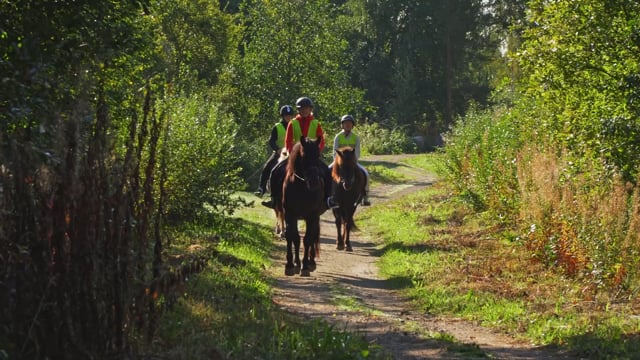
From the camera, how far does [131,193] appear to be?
664cm

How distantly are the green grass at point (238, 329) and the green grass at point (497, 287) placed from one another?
8.14 feet

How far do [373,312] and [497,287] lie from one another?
8.10 ft

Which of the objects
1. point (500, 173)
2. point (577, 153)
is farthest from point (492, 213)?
point (577, 153)

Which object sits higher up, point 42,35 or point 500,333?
point 42,35

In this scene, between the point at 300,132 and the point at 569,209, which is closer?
the point at 569,209

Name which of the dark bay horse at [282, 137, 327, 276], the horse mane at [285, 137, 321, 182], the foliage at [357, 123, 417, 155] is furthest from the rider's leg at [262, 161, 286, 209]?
the foliage at [357, 123, 417, 155]

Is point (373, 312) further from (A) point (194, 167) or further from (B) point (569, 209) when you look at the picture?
(A) point (194, 167)

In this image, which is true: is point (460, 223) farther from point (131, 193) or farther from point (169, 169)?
point (131, 193)

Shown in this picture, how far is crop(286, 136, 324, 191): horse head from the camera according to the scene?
13.6 m

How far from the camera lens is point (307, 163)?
13766mm

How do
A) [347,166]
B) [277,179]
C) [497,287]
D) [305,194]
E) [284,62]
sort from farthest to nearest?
[284,62] < [347,166] < [277,179] < [305,194] < [497,287]

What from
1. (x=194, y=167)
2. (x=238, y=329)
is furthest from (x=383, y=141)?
(x=238, y=329)

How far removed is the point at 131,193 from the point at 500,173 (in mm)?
13317

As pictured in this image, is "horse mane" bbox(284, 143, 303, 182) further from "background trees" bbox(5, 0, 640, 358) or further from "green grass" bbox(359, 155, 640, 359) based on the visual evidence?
"green grass" bbox(359, 155, 640, 359)
